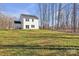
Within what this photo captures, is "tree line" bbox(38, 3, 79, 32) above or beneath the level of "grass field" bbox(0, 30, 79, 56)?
above

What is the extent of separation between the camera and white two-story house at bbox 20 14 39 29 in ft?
11.6

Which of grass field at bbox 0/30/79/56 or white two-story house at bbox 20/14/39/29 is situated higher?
white two-story house at bbox 20/14/39/29

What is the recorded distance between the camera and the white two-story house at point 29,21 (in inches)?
139

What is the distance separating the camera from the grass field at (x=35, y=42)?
352 centimetres

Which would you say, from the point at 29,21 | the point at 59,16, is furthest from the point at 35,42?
the point at 59,16

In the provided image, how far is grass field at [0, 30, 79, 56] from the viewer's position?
3.52 meters

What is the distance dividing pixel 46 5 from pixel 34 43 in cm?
44

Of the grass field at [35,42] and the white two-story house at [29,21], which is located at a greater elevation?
the white two-story house at [29,21]

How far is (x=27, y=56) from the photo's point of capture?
11.5 ft

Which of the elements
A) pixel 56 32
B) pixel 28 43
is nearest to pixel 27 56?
pixel 28 43

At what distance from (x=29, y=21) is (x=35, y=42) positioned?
241 millimetres

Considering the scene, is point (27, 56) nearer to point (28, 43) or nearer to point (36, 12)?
point (28, 43)

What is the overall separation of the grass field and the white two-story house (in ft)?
0.18

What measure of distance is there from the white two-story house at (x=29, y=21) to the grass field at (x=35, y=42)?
0.06 m
